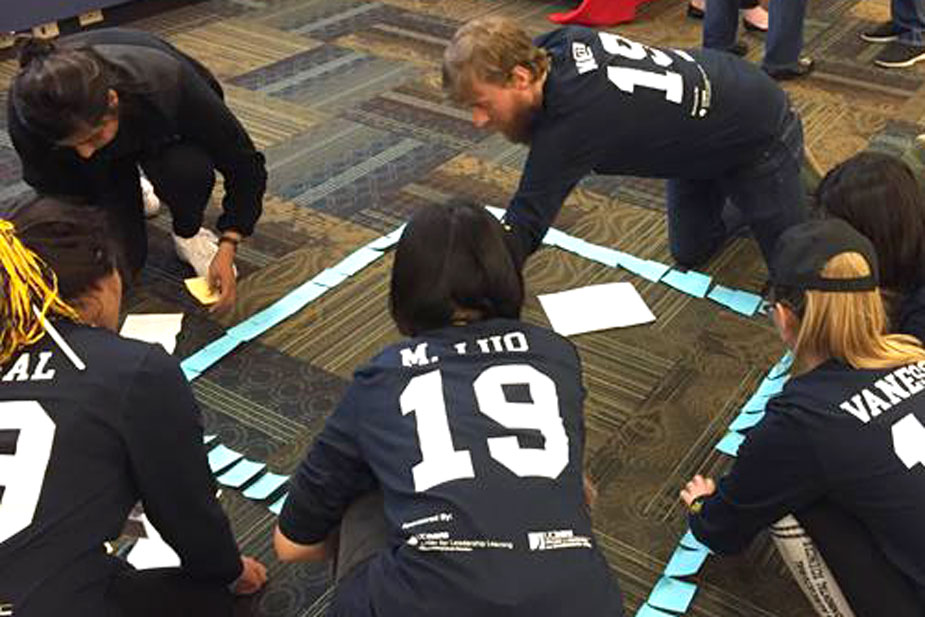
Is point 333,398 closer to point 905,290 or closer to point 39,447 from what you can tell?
point 39,447

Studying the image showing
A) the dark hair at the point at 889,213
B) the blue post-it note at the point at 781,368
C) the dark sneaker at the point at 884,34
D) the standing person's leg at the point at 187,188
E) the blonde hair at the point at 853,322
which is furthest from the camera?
the dark sneaker at the point at 884,34

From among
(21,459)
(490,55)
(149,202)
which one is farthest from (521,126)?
(149,202)

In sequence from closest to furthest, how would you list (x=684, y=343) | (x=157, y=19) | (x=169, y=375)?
(x=169, y=375), (x=684, y=343), (x=157, y=19)

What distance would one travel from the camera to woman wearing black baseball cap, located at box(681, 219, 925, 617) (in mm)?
1256

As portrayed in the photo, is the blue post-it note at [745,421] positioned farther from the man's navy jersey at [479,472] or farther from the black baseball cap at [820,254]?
the man's navy jersey at [479,472]

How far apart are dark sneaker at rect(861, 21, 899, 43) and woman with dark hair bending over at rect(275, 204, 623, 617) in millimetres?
3174

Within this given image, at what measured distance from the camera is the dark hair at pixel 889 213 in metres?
1.56

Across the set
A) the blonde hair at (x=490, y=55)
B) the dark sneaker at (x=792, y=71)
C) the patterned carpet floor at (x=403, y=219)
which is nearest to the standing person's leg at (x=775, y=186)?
the patterned carpet floor at (x=403, y=219)

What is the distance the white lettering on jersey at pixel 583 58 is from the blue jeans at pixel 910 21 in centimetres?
241

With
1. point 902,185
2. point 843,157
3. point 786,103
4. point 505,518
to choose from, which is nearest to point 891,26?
point 843,157

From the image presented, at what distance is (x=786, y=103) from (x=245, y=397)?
Result: 144 centimetres

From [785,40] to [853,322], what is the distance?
2450 millimetres

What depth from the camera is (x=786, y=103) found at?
2.21 metres

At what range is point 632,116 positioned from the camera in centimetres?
194
